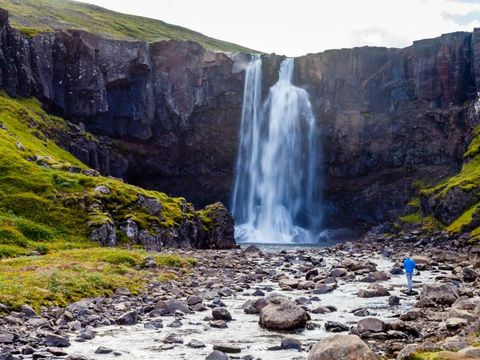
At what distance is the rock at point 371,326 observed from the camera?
20.7m

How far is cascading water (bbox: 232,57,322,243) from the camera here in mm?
A: 132625

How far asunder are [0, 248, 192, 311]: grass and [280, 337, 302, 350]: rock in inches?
434

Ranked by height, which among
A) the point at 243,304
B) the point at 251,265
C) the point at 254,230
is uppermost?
the point at 243,304

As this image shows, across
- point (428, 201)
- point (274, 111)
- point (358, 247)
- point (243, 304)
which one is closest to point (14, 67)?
point (274, 111)

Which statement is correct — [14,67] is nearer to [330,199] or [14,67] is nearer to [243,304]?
[330,199]

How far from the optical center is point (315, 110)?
136 m

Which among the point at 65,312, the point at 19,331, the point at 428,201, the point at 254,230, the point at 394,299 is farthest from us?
the point at 254,230

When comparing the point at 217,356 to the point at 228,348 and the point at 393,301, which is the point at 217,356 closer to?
the point at 228,348

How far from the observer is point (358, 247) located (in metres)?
85.0

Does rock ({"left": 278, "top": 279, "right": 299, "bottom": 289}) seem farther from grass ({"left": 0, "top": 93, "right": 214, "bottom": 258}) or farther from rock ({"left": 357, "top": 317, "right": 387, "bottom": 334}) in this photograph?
grass ({"left": 0, "top": 93, "right": 214, "bottom": 258})

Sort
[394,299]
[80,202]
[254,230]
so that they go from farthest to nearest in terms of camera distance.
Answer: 1. [254,230]
2. [80,202]
3. [394,299]

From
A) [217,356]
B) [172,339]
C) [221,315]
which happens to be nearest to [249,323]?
[221,315]

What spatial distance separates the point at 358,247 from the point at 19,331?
70.6 meters

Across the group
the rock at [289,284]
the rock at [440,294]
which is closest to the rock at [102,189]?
the rock at [289,284]
